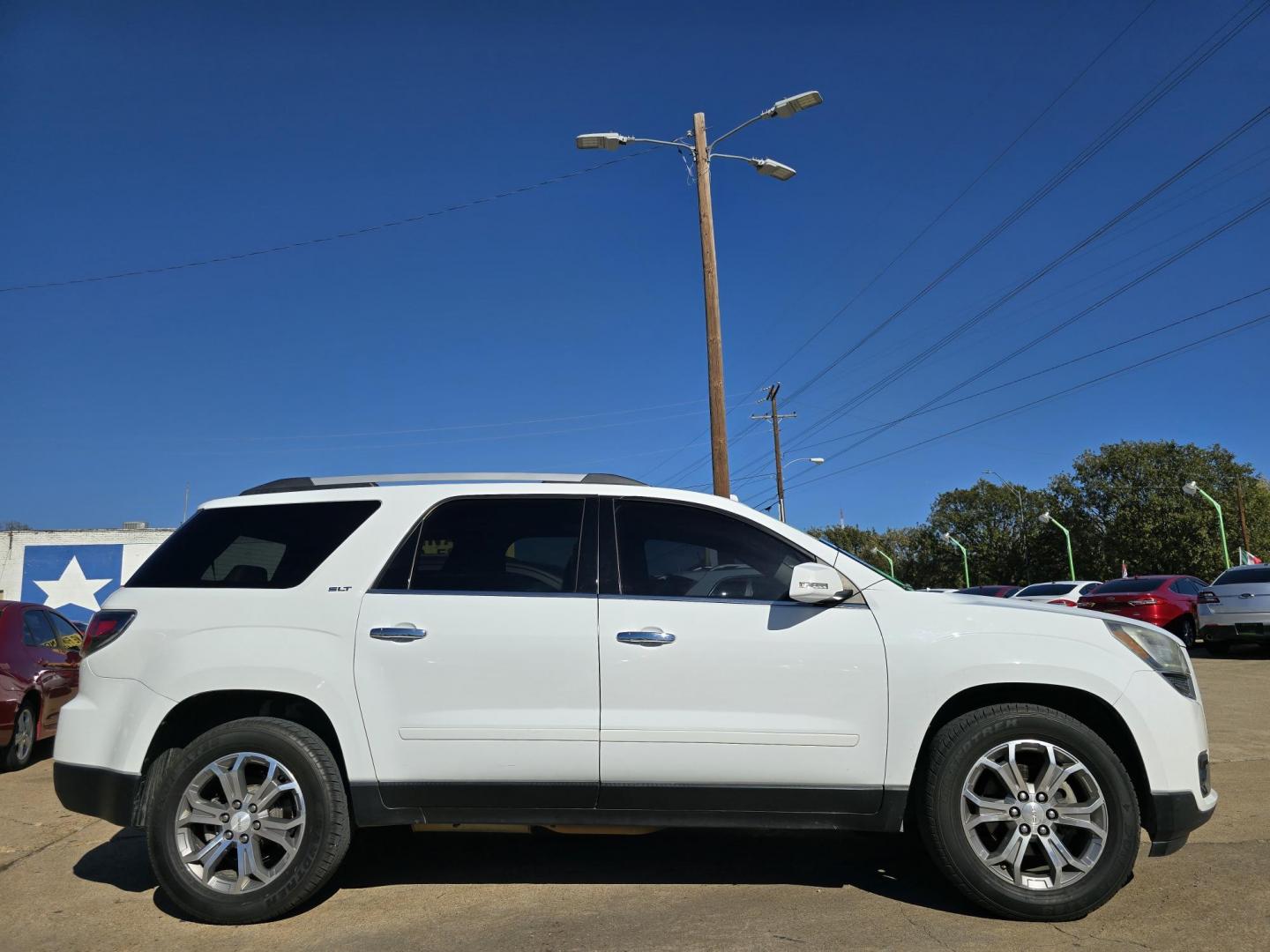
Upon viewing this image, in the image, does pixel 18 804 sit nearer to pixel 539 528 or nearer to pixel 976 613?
pixel 539 528

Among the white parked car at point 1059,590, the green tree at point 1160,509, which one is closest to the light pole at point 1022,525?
the green tree at point 1160,509

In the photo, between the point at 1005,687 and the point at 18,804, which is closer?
the point at 1005,687

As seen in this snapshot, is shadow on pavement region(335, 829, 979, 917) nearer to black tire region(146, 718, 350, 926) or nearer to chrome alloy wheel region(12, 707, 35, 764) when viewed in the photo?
black tire region(146, 718, 350, 926)

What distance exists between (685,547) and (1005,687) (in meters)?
1.49

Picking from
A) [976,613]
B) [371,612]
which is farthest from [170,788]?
[976,613]

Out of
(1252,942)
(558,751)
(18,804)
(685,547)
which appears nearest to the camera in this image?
(1252,942)

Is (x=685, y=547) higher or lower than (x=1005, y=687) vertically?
higher

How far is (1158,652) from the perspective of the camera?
3877 millimetres

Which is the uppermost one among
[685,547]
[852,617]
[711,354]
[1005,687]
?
[711,354]

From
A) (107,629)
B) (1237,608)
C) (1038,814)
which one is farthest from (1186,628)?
(107,629)

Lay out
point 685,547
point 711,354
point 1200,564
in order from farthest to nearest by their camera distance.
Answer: point 1200,564 → point 711,354 → point 685,547

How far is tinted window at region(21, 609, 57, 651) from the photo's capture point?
8.17 m

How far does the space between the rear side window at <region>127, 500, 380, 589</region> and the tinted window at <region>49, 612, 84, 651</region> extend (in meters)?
5.73

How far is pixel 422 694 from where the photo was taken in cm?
380
